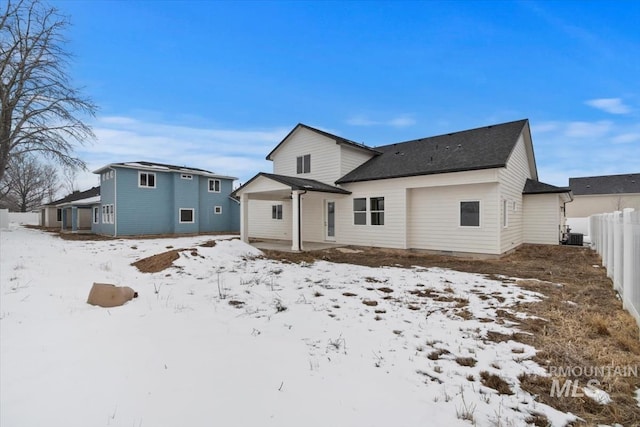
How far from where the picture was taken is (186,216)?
23969 millimetres

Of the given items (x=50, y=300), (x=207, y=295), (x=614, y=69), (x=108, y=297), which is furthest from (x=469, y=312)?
(x=614, y=69)

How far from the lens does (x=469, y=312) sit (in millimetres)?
5105

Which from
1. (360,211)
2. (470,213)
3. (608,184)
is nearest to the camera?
(470,213)

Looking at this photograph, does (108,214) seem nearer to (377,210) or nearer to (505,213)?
(377,210)

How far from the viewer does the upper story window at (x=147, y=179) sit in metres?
21.8

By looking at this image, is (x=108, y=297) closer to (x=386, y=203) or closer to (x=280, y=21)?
(x=386, y=203)

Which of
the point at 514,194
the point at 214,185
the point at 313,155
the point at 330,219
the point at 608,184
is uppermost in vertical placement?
the point at 608,184

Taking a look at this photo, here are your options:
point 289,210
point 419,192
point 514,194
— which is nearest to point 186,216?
point 289,210

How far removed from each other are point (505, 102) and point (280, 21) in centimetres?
1465

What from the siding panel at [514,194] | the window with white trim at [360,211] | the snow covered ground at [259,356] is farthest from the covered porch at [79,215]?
the siding panel at [514,194]

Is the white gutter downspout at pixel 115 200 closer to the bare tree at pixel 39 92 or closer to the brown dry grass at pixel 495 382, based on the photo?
the bare tree at pixel 39 92

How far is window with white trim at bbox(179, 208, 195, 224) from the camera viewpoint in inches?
933

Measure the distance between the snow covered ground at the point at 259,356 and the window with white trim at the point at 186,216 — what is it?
17469mm

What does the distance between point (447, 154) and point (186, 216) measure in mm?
19744
